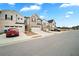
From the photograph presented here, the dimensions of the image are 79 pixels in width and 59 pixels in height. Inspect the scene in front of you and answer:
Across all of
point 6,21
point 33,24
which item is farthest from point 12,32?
point 33,24

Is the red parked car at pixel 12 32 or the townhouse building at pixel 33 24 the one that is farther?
the townhouse building at pixel 33 24

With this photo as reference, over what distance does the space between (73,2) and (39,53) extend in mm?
3314

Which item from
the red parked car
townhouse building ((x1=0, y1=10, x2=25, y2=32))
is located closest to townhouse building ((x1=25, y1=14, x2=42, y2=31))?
townhouse building ((x1=0, y1=10, x2=25, y2=32))

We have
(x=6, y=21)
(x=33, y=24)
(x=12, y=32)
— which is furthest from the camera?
(x=33, y=24)

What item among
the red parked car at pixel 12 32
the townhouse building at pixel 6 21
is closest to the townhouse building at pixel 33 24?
the townhouse building at pixel 6 21

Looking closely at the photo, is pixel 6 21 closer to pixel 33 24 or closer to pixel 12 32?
pixel 12 32

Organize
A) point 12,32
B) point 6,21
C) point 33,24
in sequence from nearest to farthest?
point 12,32 → point 6,21 → point 33,24

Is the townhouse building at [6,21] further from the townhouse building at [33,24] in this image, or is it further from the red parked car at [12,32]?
the townhouse building at [33,24]

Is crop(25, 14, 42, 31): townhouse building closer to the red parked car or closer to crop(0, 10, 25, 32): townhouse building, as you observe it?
crop(0, 10, 25, 32): townhouse building

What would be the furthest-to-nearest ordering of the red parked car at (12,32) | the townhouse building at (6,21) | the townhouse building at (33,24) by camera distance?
the townhouse building at (33,24), the townhouse building at (6,21), the red parked car at (12,32)

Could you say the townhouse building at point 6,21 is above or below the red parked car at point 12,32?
above

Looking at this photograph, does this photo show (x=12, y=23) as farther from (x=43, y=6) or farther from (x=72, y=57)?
(x=72, y=57)

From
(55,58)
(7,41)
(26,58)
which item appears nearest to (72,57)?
(55,58)

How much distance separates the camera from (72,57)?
7.29 m
